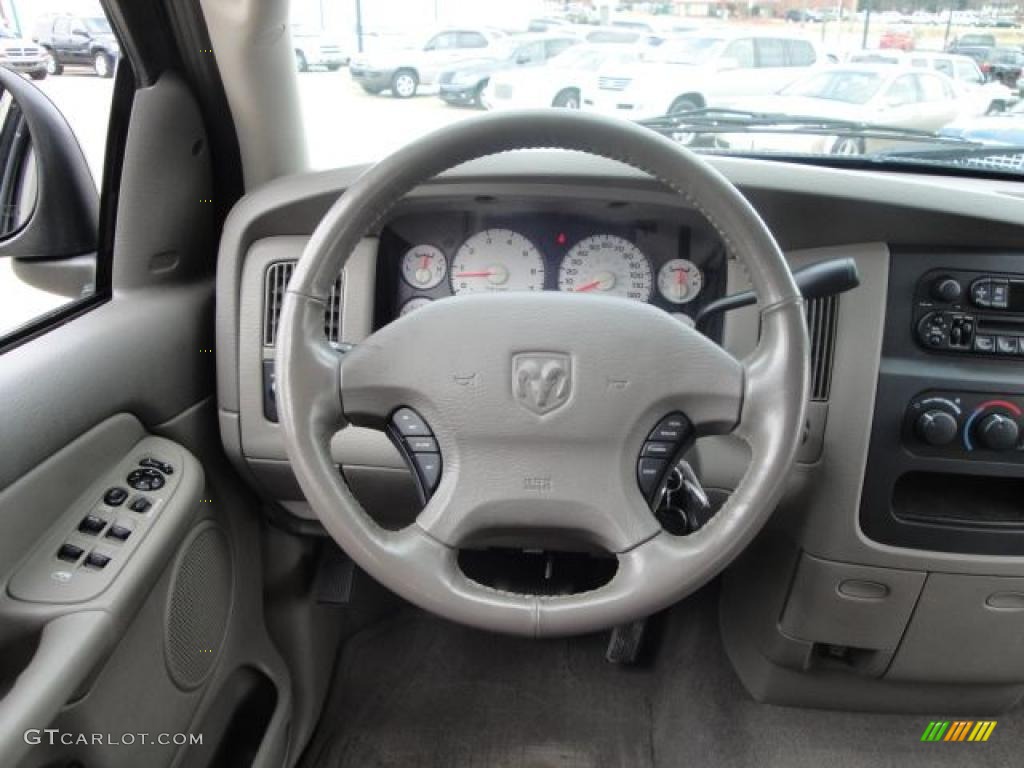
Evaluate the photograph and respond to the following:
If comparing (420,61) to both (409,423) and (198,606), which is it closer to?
(409,423)

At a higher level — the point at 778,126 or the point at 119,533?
the point at 778,126

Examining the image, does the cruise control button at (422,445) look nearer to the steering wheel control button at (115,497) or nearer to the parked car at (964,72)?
the steering wheel control button at (115,497)

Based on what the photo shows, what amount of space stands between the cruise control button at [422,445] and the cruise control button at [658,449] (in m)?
0.28

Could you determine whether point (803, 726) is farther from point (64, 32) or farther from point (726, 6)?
point (64, 32)

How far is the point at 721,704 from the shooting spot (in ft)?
6.36

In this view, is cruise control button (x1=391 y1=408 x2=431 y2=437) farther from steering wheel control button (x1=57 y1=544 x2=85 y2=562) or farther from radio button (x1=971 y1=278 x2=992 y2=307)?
radio button (x1=971 y1=278 x2=992 y2=307)

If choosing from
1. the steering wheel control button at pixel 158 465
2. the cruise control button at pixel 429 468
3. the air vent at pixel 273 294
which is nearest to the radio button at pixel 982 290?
the cruise control button at pixel 429 468

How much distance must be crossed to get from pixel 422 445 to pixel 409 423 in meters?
0.03

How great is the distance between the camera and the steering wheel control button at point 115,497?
1.31 meters

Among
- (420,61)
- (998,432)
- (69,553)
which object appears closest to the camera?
(69,553)

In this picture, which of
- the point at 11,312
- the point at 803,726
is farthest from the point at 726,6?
the point at 803,726

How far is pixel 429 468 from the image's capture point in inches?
42.0

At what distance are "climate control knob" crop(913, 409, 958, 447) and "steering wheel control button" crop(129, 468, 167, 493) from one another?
4.44 ft

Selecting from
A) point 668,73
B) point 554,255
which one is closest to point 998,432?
point 554,255
